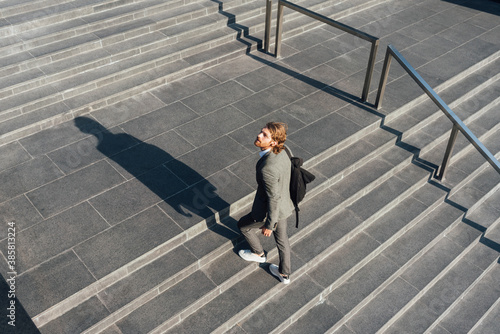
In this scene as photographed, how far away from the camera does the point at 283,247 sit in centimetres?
518

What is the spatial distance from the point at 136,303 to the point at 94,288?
0.44m

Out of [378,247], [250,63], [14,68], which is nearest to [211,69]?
[250,63]

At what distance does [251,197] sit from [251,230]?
2.66 ft

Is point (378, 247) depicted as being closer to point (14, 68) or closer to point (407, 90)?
point (407, 90)

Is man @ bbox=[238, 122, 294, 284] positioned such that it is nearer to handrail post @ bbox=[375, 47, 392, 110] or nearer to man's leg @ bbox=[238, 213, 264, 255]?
man's leg @ bbox=[238, 213, 264, 255]

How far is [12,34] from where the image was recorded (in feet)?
25.7

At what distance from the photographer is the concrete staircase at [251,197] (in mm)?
5168

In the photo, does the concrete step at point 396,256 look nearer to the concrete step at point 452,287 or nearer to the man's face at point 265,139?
the concrete step at point 452,287

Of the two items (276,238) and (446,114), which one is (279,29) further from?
(276,238)

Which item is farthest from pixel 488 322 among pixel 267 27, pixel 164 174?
pixel 267 27

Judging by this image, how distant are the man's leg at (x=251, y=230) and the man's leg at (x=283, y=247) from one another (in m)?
0.20

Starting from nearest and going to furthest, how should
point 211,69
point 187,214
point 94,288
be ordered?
point 94,288 → point 187,214 → point 211,69

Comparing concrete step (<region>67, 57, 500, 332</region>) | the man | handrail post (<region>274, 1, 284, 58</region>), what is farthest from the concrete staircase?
the man

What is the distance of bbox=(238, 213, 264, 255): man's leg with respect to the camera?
5.11 metres
